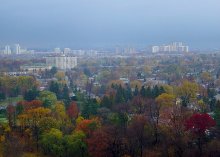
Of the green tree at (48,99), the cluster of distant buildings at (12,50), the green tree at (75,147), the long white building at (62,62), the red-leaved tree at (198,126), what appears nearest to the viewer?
the green tree at (75,147)

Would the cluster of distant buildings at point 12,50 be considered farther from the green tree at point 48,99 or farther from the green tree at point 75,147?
the green tree at point 75,147

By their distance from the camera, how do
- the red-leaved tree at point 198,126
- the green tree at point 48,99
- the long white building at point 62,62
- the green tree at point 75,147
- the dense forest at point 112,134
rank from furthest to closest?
the long white building at point 62,62
the green tree at point 48,99
the red-leaved tree at point 198,126
the green tree at point 75,147
the dense forest at point 112,134

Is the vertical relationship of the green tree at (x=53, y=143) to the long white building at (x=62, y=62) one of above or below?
below

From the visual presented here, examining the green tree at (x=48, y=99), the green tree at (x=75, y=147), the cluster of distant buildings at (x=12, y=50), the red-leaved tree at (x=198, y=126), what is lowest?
the green tree at (x=75, y=147)

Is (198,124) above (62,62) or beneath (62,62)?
beneath

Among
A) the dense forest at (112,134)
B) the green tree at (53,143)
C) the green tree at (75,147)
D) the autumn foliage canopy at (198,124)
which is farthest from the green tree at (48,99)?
the autumn foliage canopy at (198,124)

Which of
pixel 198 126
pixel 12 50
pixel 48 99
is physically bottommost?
pixel 48 99

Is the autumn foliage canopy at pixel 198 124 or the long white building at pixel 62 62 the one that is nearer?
the autumn foliage canopy at pixel 198 124

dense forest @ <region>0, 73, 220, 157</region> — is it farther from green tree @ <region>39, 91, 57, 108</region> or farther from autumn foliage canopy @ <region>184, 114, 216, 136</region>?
green tree @ <region>39, 91, 57, 108</region>

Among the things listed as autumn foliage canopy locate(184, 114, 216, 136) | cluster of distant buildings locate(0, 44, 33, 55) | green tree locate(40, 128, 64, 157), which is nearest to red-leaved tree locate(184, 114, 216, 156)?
autumn foliage canopy locate(184, 114, 216, 136)

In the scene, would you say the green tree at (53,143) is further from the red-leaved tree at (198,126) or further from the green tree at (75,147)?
the red-leaved tree at (198,126)

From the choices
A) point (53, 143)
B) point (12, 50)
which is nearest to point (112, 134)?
point (53, 143)

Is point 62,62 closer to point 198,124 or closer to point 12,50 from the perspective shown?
point 12,50
